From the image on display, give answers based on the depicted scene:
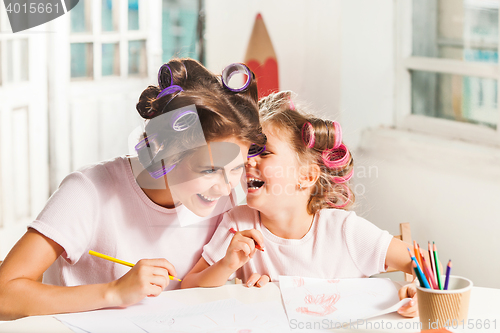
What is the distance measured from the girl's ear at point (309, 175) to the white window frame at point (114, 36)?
1666 mm

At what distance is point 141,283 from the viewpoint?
82 centimetres

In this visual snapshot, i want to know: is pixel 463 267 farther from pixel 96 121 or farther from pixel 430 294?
pixel 96 121

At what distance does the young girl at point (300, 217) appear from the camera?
3.48 ft

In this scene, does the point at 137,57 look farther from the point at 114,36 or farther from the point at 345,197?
the point at 345,197

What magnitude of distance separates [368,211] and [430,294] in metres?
1.22

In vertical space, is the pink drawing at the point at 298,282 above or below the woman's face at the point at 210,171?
below

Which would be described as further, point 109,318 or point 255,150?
point 255,150

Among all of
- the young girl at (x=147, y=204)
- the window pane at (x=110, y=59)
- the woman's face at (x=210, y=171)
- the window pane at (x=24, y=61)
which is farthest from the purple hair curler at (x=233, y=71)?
the window pane at (x=110, y=59)

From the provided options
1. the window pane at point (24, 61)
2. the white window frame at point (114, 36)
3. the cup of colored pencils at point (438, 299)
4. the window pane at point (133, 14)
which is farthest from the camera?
the window pane at point (133, 14)

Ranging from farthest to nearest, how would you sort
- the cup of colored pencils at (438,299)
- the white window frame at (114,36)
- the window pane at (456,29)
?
1. the white window frame at (114,36)
2. the window pane at (456,29)
3. the cup of colored pencils at (438,299)

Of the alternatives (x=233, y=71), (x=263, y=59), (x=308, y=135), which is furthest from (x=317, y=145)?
(x=263, y=59)

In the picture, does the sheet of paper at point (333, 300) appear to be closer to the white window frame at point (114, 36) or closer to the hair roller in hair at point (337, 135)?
the hair roller in hair at point (337, 135)

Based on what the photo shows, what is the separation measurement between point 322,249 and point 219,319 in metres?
0.34

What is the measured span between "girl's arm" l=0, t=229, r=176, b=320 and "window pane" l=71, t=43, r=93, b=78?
5.84 ft
